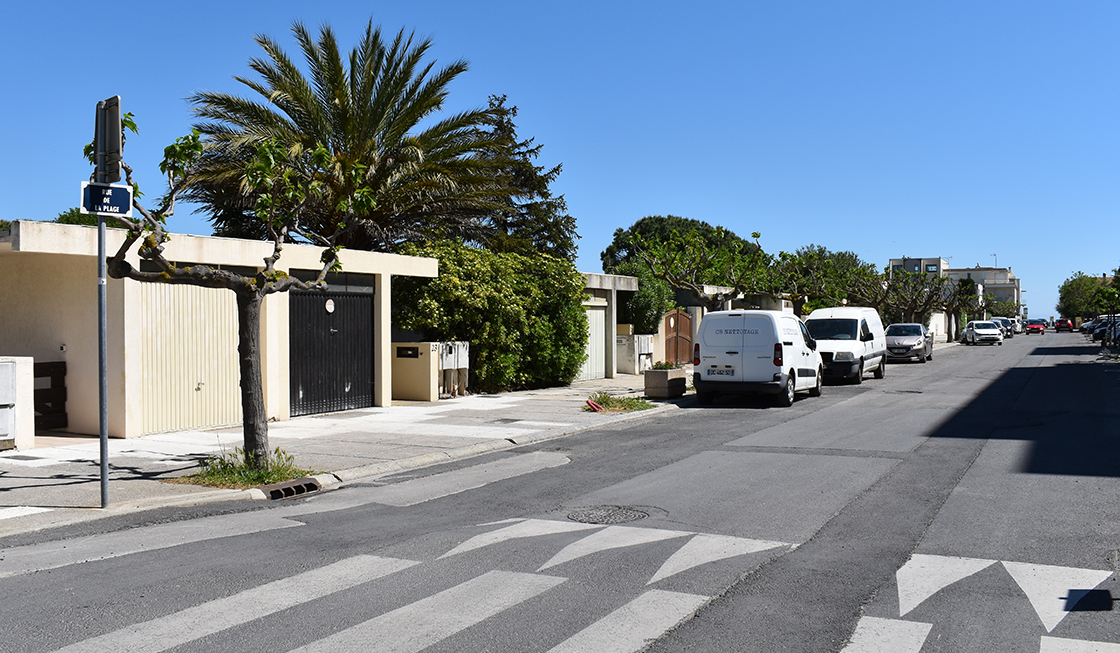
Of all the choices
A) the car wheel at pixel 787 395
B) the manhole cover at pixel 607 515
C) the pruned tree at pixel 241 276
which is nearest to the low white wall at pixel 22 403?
the pruned tree at pixel 241 276

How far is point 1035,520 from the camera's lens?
7.64 m

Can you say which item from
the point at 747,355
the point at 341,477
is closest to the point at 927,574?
the point at 341,477

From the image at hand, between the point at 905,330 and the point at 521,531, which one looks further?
the point at 905,330

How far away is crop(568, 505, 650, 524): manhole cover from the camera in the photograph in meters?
7.76

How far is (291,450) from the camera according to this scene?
12203mm

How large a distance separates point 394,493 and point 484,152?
1605 cm

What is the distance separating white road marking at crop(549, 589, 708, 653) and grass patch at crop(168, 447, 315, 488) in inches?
220

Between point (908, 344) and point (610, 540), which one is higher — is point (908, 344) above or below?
above

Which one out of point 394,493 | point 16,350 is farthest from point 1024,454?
point 16,350

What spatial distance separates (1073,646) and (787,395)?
45.3 feet

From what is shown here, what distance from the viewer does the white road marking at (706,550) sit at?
6.23 metres

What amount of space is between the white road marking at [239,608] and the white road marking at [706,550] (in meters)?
1.80

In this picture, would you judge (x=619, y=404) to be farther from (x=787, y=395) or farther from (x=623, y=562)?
(x=623, y=562)

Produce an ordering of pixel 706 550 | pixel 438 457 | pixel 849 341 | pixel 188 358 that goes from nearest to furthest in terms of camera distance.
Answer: pixel 706 550 → pixel 438 457 → pixel 188 358 → pixel 849 341
